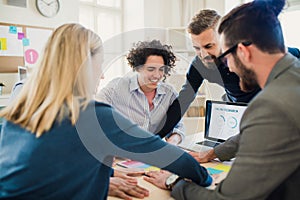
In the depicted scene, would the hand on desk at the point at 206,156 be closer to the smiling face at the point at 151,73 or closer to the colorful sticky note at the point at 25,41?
the smiling face at the point at 151,73

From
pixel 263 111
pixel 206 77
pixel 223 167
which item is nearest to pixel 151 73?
pixel 206 77

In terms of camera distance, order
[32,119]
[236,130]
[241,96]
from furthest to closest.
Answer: [241,96] → [236,130] → [32,119]

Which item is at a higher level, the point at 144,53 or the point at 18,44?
the point at 18,44

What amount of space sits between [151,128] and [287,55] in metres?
1.13

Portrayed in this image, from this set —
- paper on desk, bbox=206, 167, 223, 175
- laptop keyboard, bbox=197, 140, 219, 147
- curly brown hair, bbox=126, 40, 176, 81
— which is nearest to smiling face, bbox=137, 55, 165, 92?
curly brown hair, bbox=126, 40, 176, 81

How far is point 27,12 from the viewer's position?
3.39 metres

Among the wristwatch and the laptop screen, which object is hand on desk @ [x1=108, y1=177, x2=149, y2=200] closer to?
the wristwatch

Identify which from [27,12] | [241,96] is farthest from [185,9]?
[241,96]

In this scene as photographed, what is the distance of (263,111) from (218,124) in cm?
97

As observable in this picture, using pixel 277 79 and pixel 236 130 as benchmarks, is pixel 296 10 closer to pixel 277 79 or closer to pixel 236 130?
pixel 236 130

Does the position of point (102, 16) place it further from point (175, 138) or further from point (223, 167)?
point (223, 167)

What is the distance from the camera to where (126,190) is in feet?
3.71

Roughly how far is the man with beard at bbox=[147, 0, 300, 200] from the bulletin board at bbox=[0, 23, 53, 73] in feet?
8.94

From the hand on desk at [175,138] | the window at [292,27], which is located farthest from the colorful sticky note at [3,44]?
the window at [292,27]
